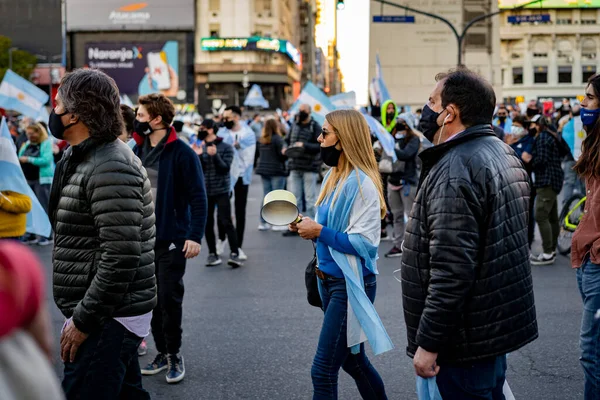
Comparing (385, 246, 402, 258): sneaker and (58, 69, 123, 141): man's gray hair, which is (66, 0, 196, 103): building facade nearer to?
(385, 246, 402, 258): sneaker


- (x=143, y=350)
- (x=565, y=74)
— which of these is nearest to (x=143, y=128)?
(x=143, y=350)

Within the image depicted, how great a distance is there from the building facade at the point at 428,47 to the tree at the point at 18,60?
160ft

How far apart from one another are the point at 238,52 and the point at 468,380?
8099 centimetres

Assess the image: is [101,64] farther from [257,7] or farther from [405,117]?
[405,117]

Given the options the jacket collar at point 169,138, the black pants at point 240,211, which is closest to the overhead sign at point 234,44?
the black pants at point 240,211

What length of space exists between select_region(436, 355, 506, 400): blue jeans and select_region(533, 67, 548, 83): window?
119 metres

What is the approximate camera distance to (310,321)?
7.14 metres

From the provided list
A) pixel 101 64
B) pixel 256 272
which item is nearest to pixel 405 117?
pixel 256 272

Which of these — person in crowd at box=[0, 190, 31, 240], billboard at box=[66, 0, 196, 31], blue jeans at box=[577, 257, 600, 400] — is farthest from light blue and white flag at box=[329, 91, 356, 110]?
billboard at box=[66, 0, 196, 31]

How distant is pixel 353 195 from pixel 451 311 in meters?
1.41

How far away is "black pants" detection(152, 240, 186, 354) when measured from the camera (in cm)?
538

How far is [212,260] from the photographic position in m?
10.5

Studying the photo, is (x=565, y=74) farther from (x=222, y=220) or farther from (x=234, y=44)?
(x=222, y=220)

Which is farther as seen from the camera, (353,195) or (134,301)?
(353,195)
